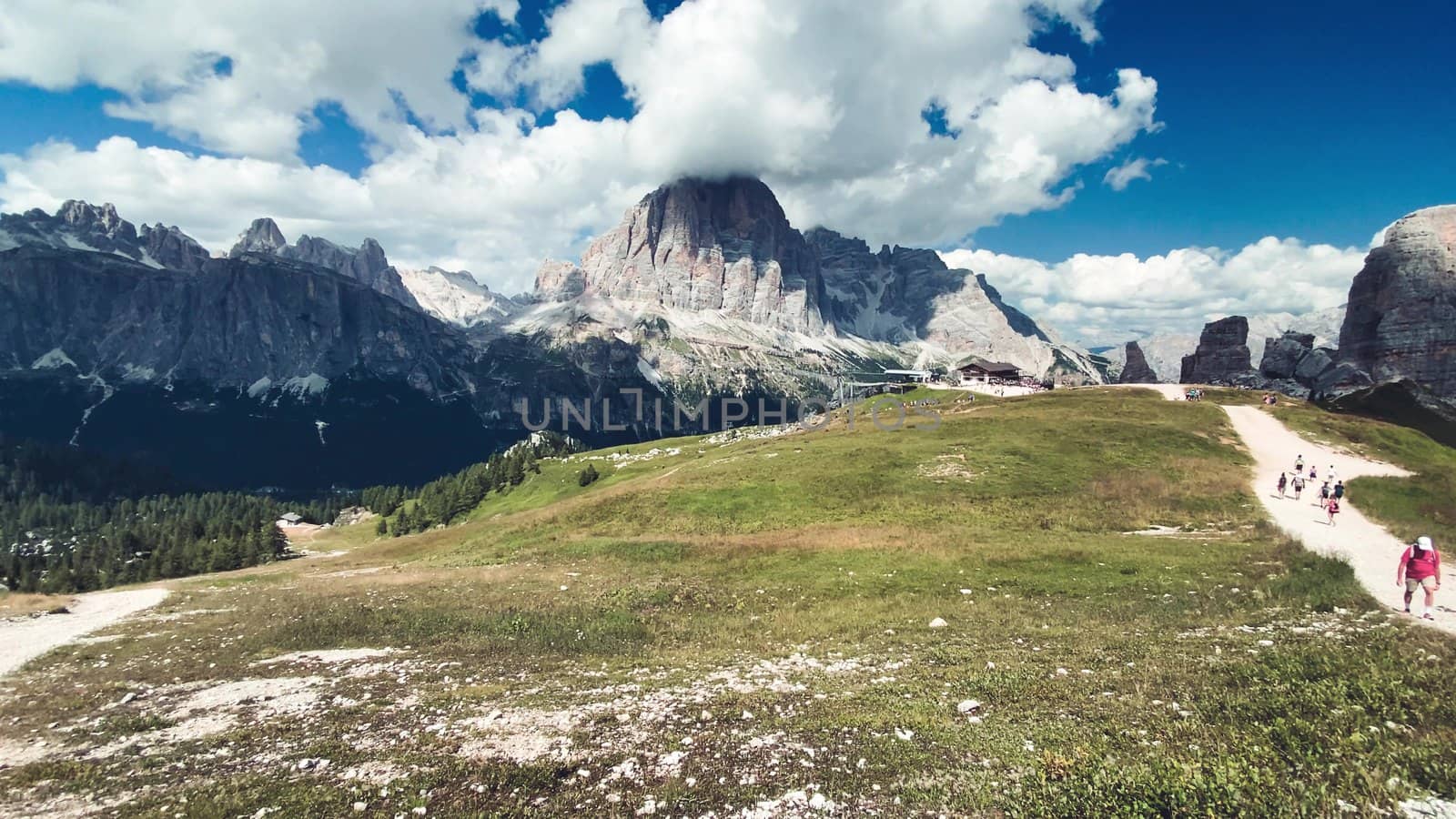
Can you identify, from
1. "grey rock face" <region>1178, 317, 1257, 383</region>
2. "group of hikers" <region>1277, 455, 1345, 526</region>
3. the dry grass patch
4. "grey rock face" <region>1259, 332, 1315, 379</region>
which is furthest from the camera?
"grey rock face" <region>1178, 317, 1257, 383</region>

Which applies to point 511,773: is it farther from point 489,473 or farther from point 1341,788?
point 489,473

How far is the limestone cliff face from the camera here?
100 metres

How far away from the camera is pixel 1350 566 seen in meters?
24.0

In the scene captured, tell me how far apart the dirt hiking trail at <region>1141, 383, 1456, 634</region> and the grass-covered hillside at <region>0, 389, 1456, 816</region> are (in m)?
1.84

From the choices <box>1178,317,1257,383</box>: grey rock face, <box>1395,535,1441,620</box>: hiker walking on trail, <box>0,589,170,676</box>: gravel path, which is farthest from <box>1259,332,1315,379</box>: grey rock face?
<box>0,589,170,676</box>: gravel path

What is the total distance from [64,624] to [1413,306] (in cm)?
16302

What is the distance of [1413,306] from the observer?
10288 cm

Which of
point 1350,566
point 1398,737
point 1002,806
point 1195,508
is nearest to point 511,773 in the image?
point 1002,806

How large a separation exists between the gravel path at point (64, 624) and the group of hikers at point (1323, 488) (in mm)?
63104

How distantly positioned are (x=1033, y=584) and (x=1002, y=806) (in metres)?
18.8

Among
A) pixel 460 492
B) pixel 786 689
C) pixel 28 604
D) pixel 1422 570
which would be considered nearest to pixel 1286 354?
pixel 1422 570

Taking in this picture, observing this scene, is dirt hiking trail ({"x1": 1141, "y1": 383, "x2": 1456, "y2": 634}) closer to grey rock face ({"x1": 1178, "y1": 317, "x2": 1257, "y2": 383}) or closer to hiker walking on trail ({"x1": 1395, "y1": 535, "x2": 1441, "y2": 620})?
hiker walking on trail ({"x1": 1395, "y1": 535, "x2": 1441, "y2": 620})

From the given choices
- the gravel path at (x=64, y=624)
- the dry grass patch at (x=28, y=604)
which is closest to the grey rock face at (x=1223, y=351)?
the gravel path at (x=64, y=624)

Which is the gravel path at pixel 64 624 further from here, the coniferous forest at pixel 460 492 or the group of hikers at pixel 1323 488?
the coniferous forest at pixel 460 492
